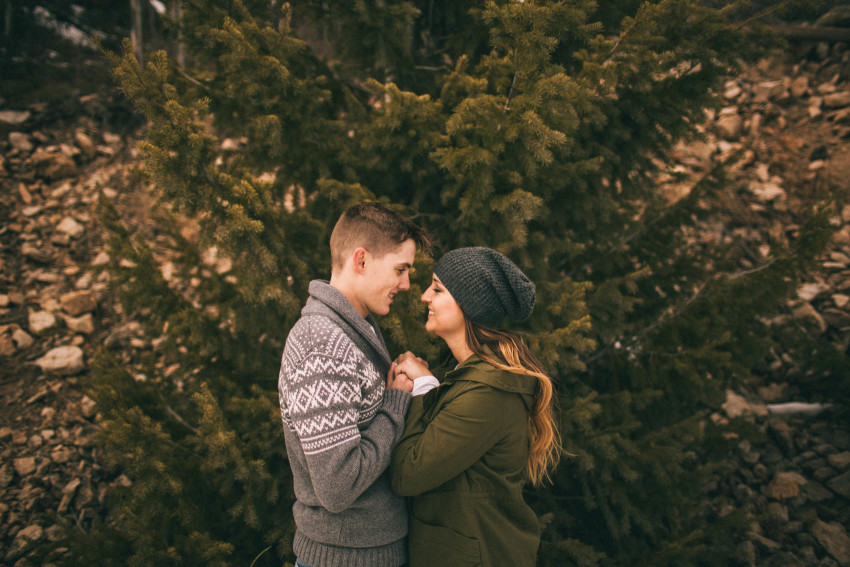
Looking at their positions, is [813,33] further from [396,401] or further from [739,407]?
[396,401]

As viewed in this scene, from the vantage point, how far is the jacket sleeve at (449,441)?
177 centimetres

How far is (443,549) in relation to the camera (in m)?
1.87

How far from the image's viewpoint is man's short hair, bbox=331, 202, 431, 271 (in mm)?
2137

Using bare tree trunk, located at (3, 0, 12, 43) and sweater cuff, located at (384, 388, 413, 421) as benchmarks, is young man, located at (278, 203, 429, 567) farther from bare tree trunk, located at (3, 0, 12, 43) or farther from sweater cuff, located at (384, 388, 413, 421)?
bare tree trunk, located at (3, 0, 12, 43)

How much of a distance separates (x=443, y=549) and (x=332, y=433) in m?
0.82

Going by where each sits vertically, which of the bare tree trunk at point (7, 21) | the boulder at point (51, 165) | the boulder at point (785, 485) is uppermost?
the boulder at point (785, 485)

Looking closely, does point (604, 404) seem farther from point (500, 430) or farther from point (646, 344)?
point (500, 430)

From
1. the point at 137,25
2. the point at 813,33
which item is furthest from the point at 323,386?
the point at 813,33

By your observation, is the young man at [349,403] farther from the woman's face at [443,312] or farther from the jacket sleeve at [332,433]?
the woman's face at [443,312]

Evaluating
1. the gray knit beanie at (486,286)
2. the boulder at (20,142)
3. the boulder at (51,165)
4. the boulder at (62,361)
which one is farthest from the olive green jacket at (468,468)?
the boulder at (20,142)

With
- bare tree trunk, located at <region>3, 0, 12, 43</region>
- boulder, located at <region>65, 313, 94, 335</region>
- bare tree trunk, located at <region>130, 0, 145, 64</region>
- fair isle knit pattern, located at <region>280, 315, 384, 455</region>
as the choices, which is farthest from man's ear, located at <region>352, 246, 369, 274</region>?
bare tree trunk, located at <region>3, 0, 12, 43</region>

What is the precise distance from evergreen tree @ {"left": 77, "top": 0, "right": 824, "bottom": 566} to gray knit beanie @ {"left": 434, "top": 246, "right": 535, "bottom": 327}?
0.53 metres

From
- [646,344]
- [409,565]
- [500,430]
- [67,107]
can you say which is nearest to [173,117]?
[500,430]

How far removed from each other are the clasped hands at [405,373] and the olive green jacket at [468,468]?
0.38ft
